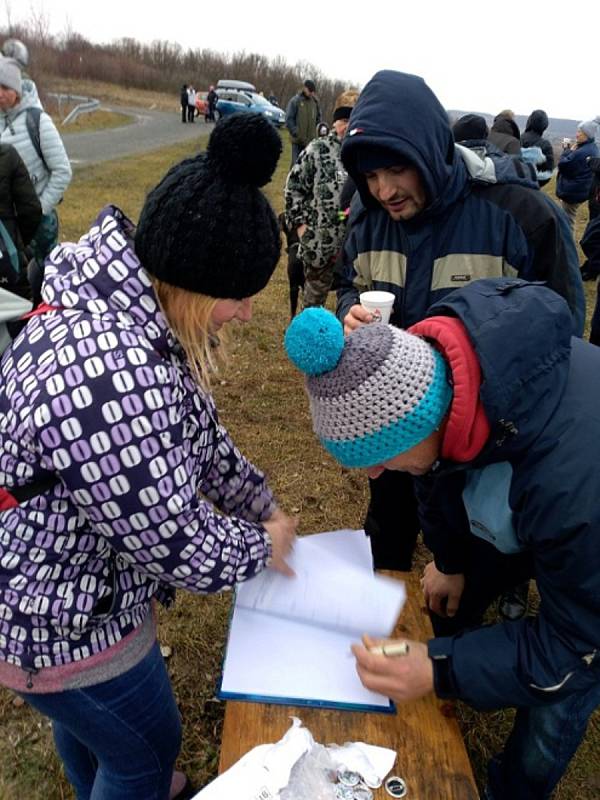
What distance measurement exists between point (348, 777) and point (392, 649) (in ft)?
0.86

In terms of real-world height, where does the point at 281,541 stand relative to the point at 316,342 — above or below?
below

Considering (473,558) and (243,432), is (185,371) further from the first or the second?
(243,432)

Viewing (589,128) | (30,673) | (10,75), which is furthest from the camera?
(589,128)

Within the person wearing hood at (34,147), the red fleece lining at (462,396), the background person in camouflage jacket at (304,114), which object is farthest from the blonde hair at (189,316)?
the background person in camouflage jacket at (304,114)

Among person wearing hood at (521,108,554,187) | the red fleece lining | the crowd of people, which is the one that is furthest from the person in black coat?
the crowd of people

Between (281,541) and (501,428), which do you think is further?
(281,541)

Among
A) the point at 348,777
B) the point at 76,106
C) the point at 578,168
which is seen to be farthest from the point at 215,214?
the point at 76,106

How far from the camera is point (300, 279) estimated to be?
514 centimetres

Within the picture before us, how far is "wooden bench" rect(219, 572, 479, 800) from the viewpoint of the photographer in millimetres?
1304

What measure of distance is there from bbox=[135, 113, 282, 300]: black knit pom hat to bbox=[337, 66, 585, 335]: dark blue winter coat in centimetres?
92

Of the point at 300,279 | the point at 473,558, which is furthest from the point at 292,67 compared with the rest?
the point at 473,558

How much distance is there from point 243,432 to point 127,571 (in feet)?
9.33

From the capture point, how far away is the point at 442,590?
184 cm

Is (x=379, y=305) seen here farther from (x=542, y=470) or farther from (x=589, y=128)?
(x=589, y=128)
